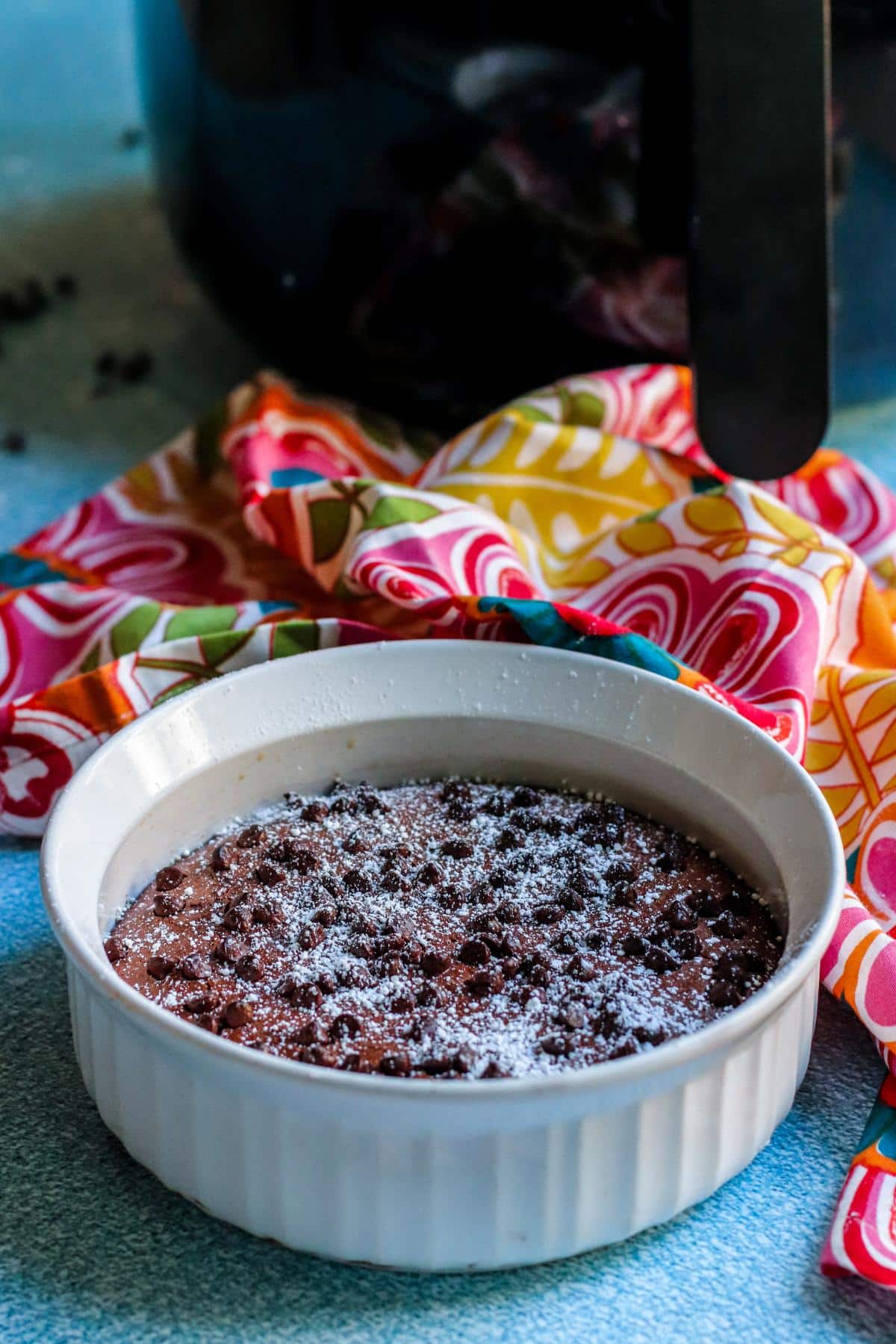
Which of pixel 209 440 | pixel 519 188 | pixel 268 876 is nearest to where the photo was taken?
pixel 268 876

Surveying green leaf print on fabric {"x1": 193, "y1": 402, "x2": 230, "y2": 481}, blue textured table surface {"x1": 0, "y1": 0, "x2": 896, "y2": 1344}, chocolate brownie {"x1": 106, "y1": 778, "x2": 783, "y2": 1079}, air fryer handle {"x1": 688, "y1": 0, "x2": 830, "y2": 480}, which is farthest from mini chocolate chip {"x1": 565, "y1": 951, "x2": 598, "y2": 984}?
green leaf print on fabric {"x1": 193, "y1": 402, "x2": 230, "y2": 481}

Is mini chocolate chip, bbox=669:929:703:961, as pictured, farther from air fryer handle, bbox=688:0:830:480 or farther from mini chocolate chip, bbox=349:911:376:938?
air fryer handle, bbox=688:0:830:480

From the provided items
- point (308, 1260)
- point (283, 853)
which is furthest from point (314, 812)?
point (308, 1260)

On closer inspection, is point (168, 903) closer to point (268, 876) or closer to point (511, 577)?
point (268, 876)

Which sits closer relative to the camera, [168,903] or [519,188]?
[168,903]

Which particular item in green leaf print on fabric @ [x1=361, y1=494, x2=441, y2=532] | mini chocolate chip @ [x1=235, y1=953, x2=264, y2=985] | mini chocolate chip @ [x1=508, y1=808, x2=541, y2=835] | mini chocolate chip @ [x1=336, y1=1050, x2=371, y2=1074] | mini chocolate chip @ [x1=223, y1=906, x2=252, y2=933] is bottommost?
mini chocolate chip @ [x1=508, y1=808, x2=541, y2=835]

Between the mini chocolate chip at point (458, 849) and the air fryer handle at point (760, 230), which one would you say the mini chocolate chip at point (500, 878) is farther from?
the air fryer handle at point (760, 230)

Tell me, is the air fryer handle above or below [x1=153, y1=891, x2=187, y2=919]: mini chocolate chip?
above

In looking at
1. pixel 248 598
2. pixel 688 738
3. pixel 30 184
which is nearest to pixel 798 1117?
pixel 688 738
